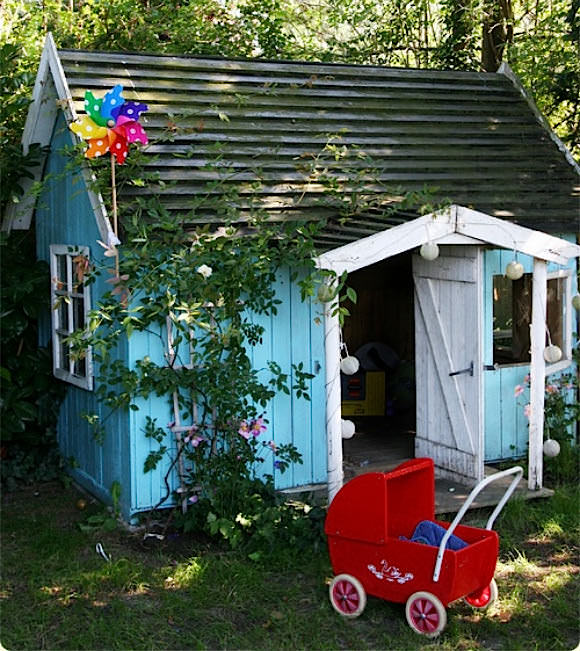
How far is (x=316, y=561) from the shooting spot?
696cm

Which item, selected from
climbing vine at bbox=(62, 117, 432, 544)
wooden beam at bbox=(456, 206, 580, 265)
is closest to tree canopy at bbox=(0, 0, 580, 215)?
wooden beam at bbox=(456, 206, 580, 265)

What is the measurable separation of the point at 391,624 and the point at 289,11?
12.8 metres

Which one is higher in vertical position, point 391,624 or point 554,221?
point 554,221

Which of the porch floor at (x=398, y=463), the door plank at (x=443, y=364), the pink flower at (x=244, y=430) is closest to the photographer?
the pink flower at (x=244, y=430)

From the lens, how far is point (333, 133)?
910 cm

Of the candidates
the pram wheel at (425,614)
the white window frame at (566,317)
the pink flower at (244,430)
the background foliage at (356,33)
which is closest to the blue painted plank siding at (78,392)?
the pink flower at (244,430)

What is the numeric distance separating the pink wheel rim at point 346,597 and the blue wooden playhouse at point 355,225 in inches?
45.4

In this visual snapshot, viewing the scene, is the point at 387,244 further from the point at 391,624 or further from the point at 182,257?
the point at 391,624

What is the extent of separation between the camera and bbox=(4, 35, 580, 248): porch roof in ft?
26.9

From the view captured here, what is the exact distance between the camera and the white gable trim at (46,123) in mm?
7658

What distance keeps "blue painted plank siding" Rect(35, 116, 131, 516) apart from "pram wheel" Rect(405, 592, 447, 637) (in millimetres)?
2756

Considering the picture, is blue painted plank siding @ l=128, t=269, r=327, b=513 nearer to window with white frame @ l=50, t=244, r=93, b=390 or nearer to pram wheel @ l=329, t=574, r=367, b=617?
window with white frame @ l=50, t=244, r=93, b=390

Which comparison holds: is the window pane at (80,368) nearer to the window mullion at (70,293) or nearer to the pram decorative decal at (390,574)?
the window mullion at (70,293)

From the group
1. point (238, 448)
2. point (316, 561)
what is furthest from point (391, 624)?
point (238, 448)
